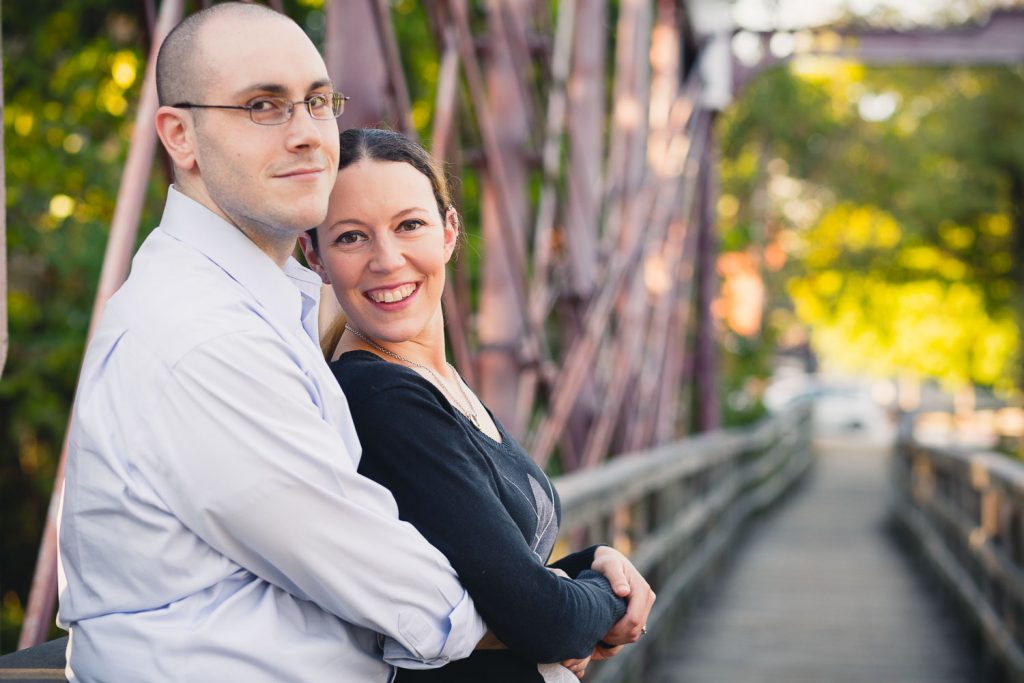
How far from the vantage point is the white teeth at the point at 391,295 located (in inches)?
77.6

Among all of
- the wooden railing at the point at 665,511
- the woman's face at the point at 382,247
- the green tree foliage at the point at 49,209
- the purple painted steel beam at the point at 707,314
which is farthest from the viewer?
the purple painted steel beam at the point at 707,314

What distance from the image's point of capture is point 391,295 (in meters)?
1.98

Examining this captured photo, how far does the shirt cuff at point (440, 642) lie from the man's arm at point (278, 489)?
1cm

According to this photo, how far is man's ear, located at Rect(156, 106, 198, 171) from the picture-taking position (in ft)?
5.59

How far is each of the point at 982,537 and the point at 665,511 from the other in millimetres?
1715

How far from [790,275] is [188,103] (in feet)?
89.0

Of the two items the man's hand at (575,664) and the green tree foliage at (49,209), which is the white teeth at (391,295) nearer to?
the man's hand at (575,664)

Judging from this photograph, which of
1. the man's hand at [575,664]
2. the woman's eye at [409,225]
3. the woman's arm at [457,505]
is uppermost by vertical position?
the woman's eye at [409,225]

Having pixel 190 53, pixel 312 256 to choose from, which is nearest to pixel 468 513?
pixel 312 256

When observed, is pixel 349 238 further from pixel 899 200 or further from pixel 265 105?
pixel 899 200

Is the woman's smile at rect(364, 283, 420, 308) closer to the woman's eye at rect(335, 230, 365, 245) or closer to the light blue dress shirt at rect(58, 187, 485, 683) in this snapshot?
the woman's eye at rect(335, 230, 365, 245)

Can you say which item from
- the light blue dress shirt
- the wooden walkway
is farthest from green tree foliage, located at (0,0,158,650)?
the wooden walkway

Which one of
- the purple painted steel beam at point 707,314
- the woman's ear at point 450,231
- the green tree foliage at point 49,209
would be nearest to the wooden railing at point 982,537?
the purple painted steel beam at point 707,314

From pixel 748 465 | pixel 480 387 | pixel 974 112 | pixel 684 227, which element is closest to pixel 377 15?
pixel 480 387
